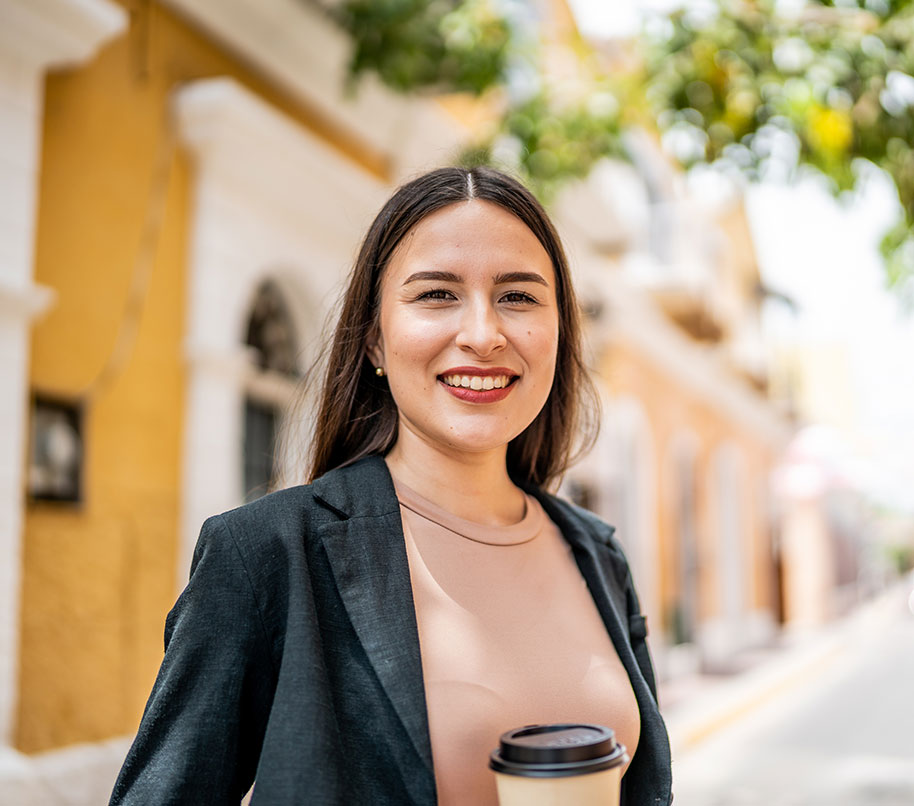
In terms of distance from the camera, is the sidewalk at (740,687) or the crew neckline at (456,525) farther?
the sidewalk at (740,687)

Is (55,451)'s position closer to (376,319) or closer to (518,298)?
(376,319)

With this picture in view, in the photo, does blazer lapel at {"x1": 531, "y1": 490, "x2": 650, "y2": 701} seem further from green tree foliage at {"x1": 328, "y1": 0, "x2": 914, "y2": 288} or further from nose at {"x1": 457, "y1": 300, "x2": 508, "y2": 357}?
green tree foliage at {"x1": 328, "y1": 0, "x2": 914, "y2": 288}

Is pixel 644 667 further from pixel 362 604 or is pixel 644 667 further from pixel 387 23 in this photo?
pixel 387 23

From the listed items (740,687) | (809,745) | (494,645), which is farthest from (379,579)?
(740,687)

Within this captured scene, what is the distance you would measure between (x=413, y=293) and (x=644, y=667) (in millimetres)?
754

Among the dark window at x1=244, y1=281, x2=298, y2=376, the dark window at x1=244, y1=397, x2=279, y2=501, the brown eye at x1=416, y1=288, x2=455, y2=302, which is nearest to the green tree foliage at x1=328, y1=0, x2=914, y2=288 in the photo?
the dark window at x1=244, y1=281, x2=298, y2=376

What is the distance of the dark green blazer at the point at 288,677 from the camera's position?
1280mm

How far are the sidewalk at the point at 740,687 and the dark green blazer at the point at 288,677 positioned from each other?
6690 mm

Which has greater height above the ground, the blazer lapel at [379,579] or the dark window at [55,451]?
the dark window at [55,451]

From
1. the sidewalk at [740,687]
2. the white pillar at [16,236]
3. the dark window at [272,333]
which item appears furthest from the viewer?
the sidewalk at [740,687]

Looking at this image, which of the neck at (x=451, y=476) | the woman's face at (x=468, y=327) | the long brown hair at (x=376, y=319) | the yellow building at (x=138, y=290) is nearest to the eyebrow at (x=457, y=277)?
the woman's face at (x=468, y=327)

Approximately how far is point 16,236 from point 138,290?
875 millimetres

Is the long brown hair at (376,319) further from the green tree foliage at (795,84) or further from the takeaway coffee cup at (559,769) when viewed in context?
the green tree foliage at (795,84)

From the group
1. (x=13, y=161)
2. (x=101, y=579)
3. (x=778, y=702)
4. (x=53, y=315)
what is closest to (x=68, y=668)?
(x=101, y=579)
